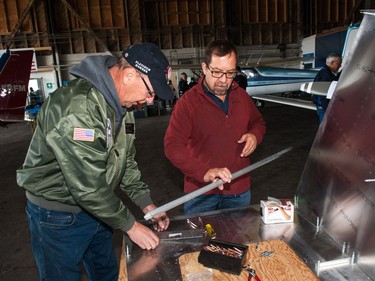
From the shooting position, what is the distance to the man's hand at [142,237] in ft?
3.89

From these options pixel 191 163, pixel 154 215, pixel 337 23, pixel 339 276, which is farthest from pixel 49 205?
pixel 337 23

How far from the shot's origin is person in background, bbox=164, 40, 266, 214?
5.28 feet

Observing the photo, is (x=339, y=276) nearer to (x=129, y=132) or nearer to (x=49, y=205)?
(x=129, y=132)

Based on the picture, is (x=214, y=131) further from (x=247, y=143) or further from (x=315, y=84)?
(x=315, y=84)

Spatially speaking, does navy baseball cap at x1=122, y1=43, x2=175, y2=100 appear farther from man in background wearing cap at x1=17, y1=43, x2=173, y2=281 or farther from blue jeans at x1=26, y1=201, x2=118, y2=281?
blue jeans at x1=26, y1=201, x2=118, y2=281

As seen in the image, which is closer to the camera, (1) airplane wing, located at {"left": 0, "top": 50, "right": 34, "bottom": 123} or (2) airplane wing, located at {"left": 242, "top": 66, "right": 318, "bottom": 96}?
(1) airplane wing, located at {"left": 0, "top": 50, "right": 34, "bottom": 123}

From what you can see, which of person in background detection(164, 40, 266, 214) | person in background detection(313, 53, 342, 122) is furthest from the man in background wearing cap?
person in background detection(313, 53, 342, 122)

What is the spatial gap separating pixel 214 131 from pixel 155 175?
3.01m

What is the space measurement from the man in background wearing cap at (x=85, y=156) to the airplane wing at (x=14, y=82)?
5.76m

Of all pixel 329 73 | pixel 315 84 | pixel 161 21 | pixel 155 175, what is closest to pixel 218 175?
pixel 315 84

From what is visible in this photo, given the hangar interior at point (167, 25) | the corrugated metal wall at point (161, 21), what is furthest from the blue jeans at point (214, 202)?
the corrugated metal wall at point (161, 21)

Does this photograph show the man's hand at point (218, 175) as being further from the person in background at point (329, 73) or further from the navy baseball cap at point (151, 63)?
the person in background at point (329, 73)

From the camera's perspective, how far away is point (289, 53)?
51.6ft

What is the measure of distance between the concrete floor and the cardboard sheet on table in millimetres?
1607
